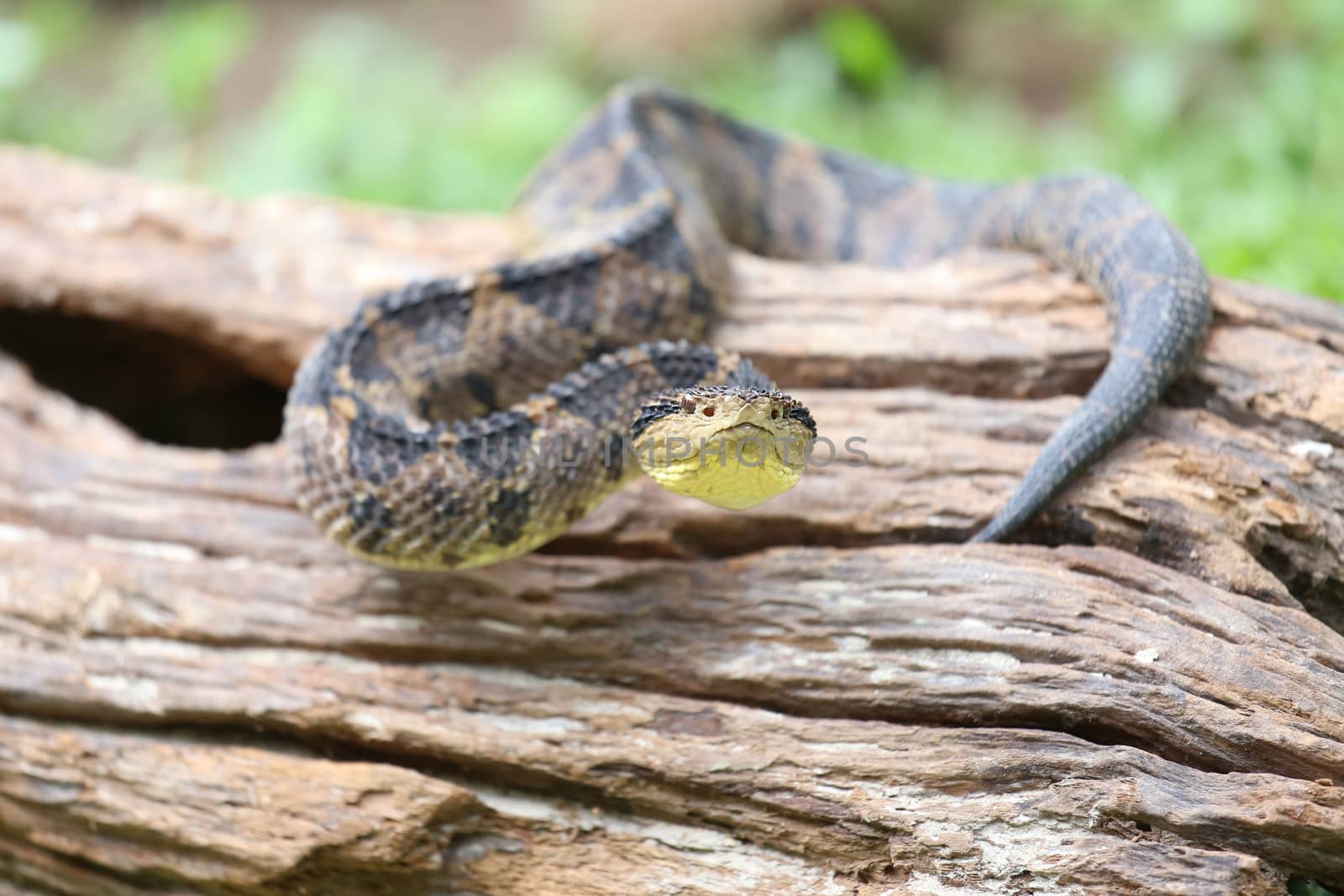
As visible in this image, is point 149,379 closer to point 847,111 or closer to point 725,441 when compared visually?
point 725,441

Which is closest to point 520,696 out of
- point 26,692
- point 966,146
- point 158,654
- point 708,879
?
point 708,879

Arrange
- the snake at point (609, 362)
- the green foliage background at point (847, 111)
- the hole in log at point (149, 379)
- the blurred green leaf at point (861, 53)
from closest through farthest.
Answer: the snake at point (609, 362)
the hole in log at point (149, 379)
the green foliage background at point (847, 111)
the blurred green leaf at point (861, 53)

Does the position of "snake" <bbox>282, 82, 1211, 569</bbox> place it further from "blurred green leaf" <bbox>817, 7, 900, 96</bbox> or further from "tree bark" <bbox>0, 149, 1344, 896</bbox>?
"blurred green leaf" <bbox>817, 7, 900, 96</bbox>

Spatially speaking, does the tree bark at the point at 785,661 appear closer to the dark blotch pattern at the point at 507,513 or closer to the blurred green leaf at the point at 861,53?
the dark blotch pattern at the point at 507,513

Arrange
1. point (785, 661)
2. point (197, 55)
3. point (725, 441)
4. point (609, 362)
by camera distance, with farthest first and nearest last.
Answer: point (197, 55), point (609, 362), point (785, 661), point (725, 441)

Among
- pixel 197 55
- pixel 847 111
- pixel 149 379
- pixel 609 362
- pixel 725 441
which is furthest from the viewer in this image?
pixel 847 111

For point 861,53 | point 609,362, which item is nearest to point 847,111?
point 861,53

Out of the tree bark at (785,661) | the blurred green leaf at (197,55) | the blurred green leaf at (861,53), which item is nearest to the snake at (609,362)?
the tree bark at (785,661)

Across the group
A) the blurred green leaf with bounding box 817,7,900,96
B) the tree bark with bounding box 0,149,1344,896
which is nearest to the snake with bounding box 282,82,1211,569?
the tree bark with bounding box 0,149,1344,896
